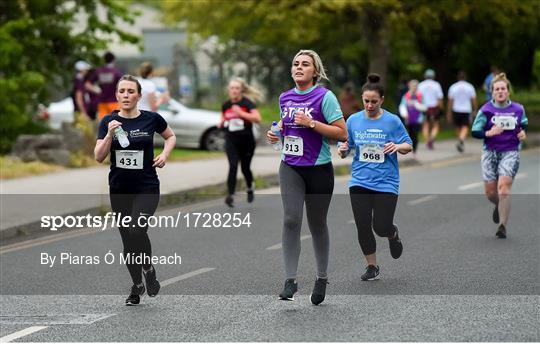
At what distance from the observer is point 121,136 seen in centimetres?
891

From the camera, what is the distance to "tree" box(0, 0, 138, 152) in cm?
2311

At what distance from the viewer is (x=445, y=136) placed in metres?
36.0

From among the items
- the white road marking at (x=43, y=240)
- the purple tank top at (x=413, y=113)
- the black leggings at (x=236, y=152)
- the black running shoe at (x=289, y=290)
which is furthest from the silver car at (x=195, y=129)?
the black running shoe at (x=289, y=290)

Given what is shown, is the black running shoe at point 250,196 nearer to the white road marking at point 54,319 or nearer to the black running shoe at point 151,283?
the black running shoe at point 151,283

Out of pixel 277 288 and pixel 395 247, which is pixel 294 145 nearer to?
pixel 277 288

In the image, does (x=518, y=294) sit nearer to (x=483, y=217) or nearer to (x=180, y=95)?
(x=483, y=217)

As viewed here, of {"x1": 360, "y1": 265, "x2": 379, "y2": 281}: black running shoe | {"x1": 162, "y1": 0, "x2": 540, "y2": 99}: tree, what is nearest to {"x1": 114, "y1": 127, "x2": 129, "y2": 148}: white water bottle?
{"x1": 360, "y1": 265, "x2": 379, "y2": 281}: black running shoe

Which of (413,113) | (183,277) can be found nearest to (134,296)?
(183,277)

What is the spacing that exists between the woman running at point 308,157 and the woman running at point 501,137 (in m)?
4.04

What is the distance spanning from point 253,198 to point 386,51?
2010 centimetres

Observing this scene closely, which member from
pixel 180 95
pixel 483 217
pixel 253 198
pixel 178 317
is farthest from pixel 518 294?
pixel 180 95

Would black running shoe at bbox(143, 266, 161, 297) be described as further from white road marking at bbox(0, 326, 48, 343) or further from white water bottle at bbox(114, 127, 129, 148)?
white road marking at bbox(0, 326, 48, 343)

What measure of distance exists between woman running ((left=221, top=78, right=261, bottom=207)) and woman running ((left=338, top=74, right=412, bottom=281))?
595cm

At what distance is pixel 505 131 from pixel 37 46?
1366cm
